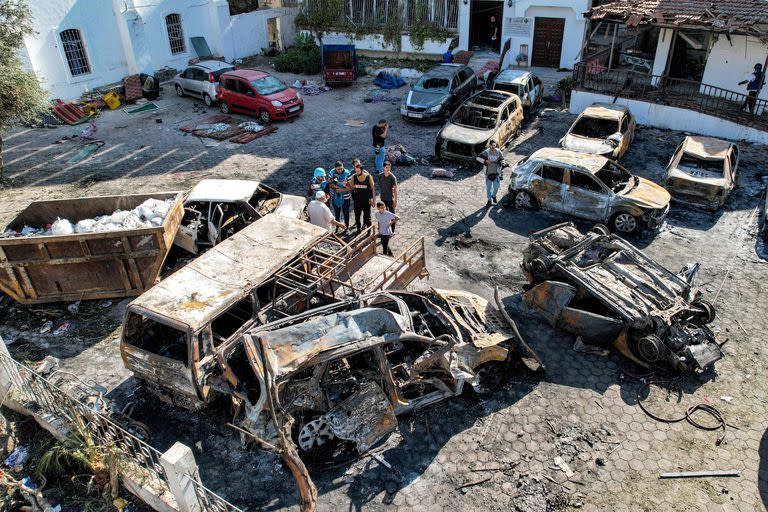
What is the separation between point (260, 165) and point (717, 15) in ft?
47.9

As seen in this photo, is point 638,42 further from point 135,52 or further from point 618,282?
point 135,52

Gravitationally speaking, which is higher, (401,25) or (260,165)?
(401,25)

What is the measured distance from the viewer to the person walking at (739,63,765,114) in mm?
16828

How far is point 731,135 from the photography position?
1694cm

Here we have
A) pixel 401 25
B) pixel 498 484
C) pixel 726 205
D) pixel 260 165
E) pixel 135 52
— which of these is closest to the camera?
pixel 498 484

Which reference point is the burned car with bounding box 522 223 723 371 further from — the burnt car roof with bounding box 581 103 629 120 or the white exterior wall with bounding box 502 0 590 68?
the white exterior wall with bounding box 502 0 590 68

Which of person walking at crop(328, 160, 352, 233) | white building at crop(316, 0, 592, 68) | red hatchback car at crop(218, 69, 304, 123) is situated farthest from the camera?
white building at crop(316, 0, 592, 68)

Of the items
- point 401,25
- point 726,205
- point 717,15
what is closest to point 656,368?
point 726,205

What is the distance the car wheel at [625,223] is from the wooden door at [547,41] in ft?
50.1

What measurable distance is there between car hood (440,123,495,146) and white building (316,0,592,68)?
36.8 feet

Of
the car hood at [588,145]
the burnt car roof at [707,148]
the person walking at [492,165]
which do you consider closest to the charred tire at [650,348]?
the person walking at [492,165]

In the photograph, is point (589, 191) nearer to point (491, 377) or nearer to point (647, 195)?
point (647, 195)

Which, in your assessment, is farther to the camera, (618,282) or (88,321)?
(88,321)

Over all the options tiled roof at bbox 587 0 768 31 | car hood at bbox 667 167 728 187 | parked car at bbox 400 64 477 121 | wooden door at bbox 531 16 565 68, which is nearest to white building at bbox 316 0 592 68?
wooden door at bbox 531 16 565 68
